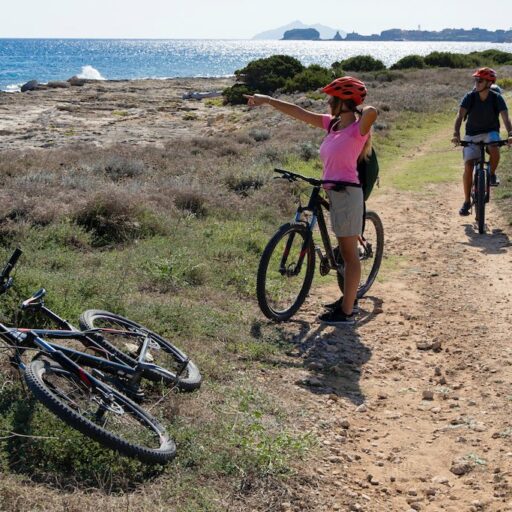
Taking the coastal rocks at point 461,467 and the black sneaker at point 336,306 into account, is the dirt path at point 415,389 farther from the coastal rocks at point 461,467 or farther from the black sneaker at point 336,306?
the black sneaker at point 336,306

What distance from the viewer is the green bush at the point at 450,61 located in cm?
4828

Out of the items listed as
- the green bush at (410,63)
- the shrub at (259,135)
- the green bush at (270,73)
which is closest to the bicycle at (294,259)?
the shrub at (259,135)

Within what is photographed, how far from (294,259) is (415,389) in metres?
1.82

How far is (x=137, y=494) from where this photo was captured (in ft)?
12.0

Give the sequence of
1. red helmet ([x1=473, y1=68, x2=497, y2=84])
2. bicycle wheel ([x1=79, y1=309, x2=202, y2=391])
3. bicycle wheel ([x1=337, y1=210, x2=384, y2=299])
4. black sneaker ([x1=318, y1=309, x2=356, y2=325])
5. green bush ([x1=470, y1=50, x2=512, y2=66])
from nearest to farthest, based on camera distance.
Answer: bicycle wheel ([x1=79, y1=309, x2=202, y2=391]) < black sneaker ([x1=318, y1=309, x2=356, y2=325]) < bicycle wheel ([x1=337, y1=210, x2=384, y2=299]) < red helmet ([x1=473, y1=68, x2=497, y2=84]) < green bush ([x1=470, y1=50, x2=512, y2=66])

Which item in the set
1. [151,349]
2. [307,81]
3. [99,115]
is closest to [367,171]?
[151,349]

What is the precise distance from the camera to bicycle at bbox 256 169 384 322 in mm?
6496

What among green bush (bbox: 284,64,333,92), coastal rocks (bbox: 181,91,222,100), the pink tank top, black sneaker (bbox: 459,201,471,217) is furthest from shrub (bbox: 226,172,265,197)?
coastal rocks (bbox: 181,91,222,100)

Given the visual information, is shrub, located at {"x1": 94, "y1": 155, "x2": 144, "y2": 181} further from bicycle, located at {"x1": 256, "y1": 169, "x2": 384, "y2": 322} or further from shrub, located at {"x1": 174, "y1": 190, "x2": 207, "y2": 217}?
bicycle, located at {"x1": 256, "y1": 169, "x2": 384, "y2": 322}

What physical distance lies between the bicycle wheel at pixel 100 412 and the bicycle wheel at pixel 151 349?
590mm

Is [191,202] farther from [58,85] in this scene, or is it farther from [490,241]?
[58,85]

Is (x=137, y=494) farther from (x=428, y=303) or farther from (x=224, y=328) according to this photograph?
(x=428, y=303)

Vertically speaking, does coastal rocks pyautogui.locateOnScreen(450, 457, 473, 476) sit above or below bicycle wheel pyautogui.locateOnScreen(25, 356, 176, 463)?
below

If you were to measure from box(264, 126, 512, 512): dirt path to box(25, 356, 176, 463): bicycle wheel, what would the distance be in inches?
31.4
